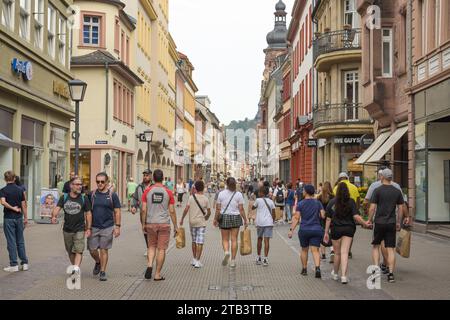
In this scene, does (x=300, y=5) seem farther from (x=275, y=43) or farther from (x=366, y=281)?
(x=275, y=43)

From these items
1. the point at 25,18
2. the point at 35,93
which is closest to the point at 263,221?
the point at 35,93

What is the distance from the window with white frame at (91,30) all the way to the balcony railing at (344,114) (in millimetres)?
12591

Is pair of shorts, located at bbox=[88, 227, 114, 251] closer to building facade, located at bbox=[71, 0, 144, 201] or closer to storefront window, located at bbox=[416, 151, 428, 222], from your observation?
storefront window, located at bbox=[416, 151, 428, 222]

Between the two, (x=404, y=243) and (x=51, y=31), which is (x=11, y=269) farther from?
(x=51, y=31)

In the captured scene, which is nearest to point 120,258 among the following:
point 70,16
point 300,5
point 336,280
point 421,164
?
point 336,280

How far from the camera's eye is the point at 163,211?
1139cm

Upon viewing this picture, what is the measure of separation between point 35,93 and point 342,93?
16.1m

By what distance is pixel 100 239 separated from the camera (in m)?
11.5

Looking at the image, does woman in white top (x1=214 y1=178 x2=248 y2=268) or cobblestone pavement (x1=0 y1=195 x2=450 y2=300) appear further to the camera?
woman in white top (x1=214 y1=178 x2=248 y2=268)

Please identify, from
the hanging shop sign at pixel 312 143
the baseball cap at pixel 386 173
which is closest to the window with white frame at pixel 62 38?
the hanging shop sign at pixel 312 143

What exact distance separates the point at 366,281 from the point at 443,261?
335 cm

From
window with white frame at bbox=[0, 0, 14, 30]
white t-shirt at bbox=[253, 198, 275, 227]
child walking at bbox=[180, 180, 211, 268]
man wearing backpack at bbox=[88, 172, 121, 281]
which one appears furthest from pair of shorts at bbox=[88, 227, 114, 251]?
window with white frame at bbox=[0, 0, 14, 30]

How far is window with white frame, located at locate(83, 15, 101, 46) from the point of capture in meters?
36.8

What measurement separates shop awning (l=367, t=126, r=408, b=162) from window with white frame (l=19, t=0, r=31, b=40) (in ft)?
40.5
